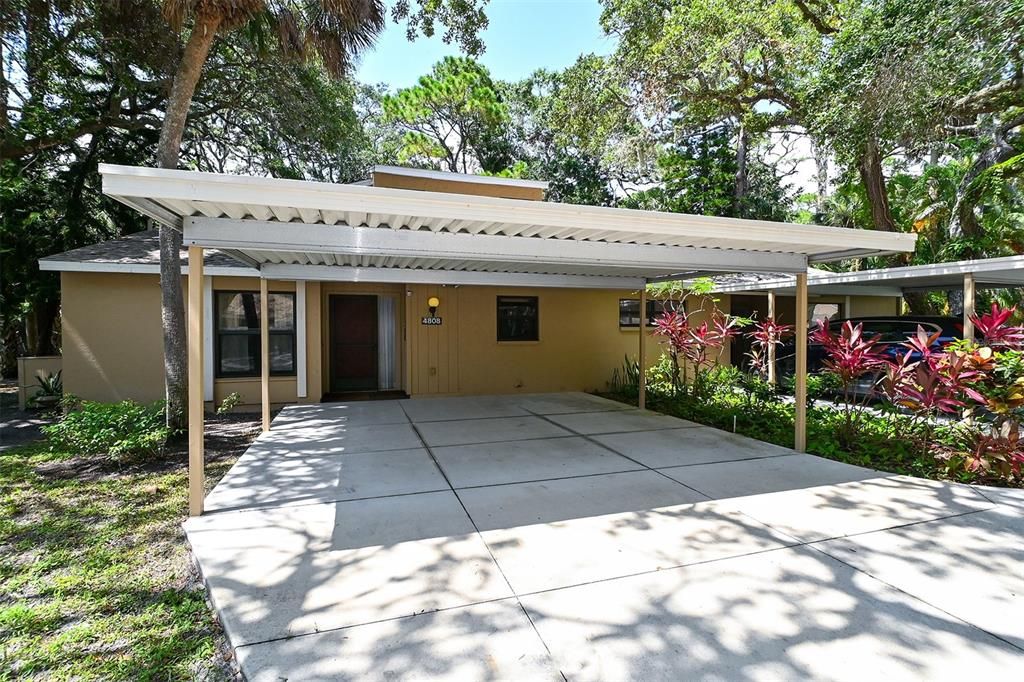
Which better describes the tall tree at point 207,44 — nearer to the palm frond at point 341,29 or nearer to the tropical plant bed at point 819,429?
the palm frond at point 341,29

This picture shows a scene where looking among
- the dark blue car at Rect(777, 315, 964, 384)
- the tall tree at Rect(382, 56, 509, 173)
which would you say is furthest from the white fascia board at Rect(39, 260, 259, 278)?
the tall tree at Rect(382, 56, 509, 173)

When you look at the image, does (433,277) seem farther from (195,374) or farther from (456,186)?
(195,374)

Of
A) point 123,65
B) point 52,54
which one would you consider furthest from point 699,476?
point 52,54

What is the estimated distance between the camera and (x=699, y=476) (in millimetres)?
4801

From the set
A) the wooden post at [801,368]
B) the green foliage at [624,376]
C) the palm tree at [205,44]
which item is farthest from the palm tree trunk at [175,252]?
the green foliage at [624,376]

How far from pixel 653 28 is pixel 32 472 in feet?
43.2

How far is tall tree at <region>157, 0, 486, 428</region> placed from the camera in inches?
217

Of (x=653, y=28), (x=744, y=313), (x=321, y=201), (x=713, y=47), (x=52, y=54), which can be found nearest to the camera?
(x=321, y=201)

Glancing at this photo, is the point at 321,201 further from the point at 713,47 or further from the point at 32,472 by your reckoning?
the point at 713,47

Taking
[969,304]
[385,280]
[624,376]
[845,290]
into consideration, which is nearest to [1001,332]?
[969,304]

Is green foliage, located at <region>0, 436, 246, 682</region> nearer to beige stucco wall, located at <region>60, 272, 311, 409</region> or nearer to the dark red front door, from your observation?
beige stucco wall, located at <region>60, 272, 311, 409</region>

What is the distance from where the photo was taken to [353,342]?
1022 centimetres

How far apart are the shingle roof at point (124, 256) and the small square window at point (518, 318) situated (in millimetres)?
4778

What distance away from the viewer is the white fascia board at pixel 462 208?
3.03 m
